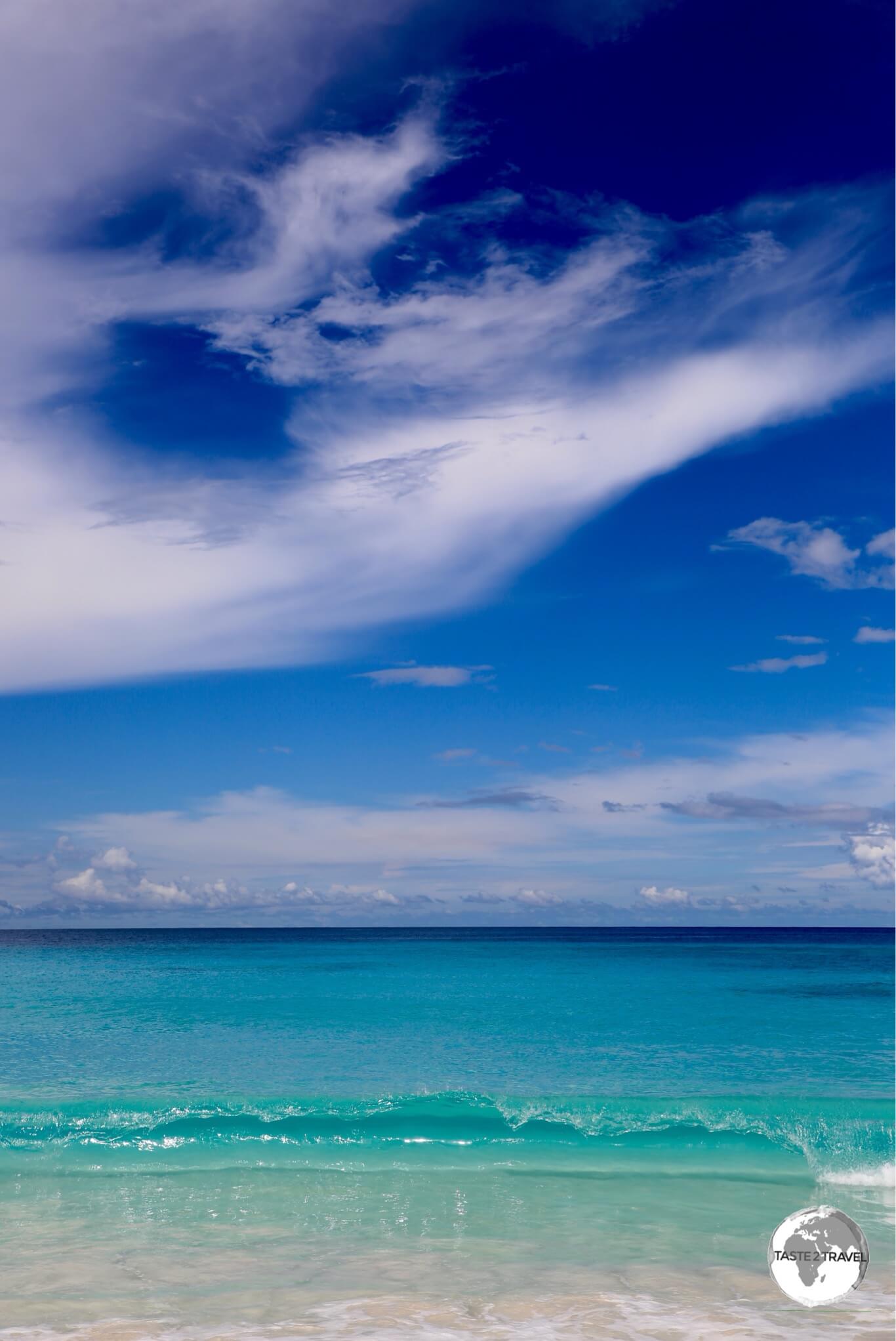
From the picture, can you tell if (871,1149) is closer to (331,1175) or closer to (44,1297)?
(331,1175)

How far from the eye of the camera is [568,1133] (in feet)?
47.7

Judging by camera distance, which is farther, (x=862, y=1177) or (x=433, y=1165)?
(x=433, y=1165)

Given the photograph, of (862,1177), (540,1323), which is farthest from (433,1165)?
(540,1323)

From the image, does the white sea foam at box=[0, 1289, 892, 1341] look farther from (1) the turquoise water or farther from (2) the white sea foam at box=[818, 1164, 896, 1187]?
(2) the white sea foam at box=[818, 1164, 896, 1187]

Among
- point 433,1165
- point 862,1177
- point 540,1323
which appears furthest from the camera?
point 433,1165

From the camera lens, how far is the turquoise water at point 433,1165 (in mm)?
7855

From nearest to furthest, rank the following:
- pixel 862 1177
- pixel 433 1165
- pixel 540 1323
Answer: pixel 540 1323 → pixel 862 1177 → pixel 433 1165

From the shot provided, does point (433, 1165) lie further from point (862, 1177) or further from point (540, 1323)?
point (540, 1323)

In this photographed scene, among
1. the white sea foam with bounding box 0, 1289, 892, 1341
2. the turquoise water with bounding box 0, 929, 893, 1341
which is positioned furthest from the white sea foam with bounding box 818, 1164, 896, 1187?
the white sea foam with bounding box 0, 1289, 892, 1341

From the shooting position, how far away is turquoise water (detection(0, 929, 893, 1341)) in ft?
25.8

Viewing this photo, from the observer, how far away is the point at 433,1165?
Answer: 42.4 feet


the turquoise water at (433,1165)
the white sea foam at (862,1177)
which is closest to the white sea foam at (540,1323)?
the turquoise water at (433,1165)

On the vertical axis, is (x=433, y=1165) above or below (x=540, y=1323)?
below

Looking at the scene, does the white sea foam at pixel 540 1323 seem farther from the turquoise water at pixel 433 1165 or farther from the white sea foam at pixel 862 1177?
the white sea foam at pixel 862 1177
